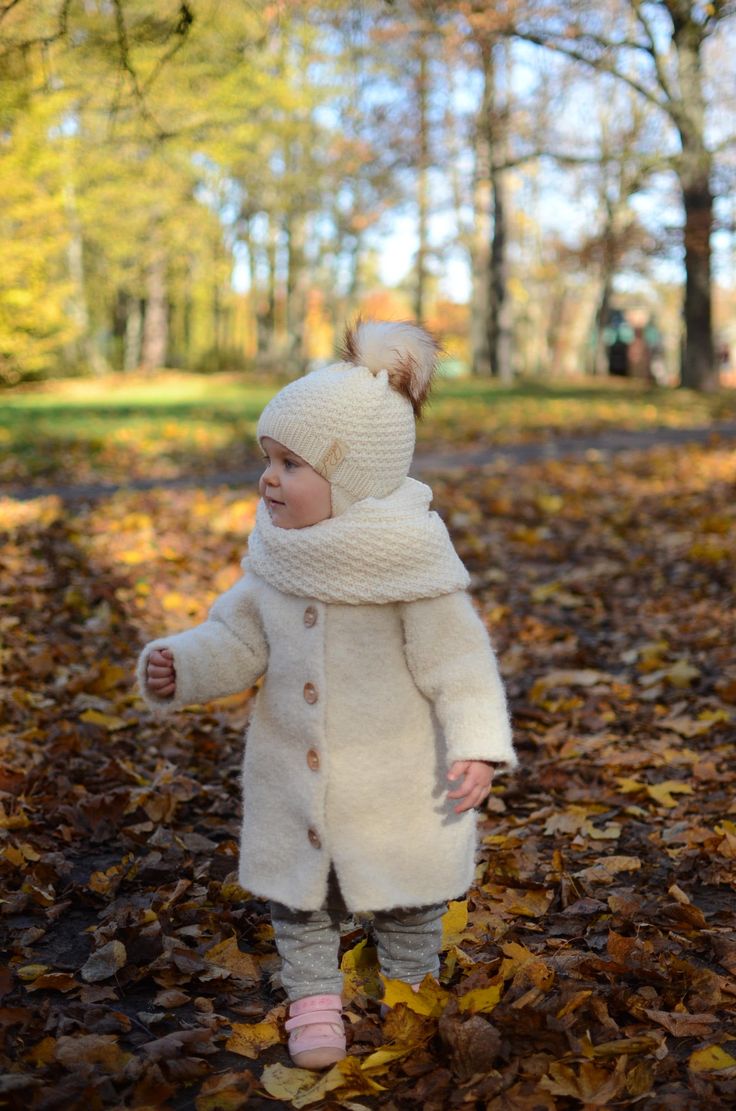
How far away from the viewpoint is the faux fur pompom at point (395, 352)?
2.58 metres

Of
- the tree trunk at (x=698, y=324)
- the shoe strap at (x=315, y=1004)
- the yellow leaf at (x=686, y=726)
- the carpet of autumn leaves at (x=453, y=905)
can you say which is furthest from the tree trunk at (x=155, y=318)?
the shoe strap at (x=315, y=1004)

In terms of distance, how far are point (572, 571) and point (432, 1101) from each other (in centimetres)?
560

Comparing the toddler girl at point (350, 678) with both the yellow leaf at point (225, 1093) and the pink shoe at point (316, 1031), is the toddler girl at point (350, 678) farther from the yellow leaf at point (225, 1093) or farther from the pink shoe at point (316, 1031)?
the yellow leaf at point (225, 1093)

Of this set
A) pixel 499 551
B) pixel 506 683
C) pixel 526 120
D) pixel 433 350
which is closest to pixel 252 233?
pixel 526 120

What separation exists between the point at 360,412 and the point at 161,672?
736 mm

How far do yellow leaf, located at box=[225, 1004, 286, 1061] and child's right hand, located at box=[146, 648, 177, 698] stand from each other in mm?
772

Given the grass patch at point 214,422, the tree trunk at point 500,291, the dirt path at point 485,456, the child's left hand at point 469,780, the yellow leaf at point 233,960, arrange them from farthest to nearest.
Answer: the tree trunk at point 500,291 → the grass patch at point 214,422 → the dirt path at point 485,456 → the yellow leaf at point 233,960 → the child's left hand at point 469,780

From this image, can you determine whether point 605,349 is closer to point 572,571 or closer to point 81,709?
point 572,571

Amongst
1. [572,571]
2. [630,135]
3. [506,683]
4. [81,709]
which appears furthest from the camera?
[630,135]

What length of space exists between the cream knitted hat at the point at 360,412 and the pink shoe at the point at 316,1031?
1087 mm

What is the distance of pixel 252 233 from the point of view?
122 feet

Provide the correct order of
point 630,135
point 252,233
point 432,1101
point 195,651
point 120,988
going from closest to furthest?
point 432,1101 → point 195,651 → point 120,988 → point 630,135 → point 252,233

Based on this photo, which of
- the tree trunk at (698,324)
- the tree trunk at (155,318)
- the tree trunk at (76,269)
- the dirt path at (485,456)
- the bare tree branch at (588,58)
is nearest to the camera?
the dirt path at (485,456)

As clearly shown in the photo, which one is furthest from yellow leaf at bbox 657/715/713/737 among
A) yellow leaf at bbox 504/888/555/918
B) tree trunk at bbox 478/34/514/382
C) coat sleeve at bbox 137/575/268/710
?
tree trunk at bbox 478/34/514/382
